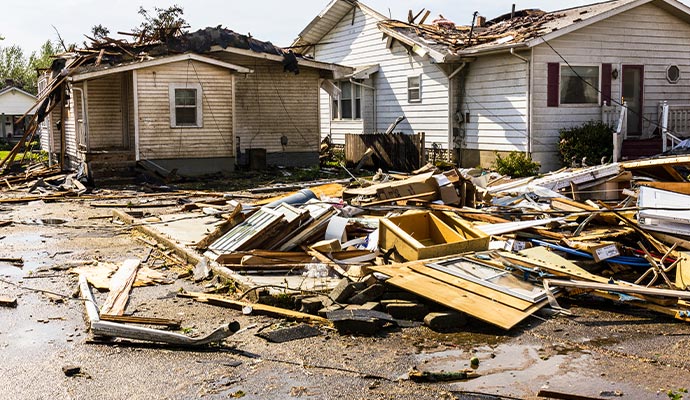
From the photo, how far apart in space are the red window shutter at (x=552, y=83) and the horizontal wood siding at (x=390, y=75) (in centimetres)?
395

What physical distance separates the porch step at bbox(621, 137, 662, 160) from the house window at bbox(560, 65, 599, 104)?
1697mm

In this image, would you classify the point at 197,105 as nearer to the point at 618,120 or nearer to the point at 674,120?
the point at 618,120

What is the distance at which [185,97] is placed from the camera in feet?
81.6

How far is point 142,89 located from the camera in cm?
2395

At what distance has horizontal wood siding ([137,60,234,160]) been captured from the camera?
2412 centimetres

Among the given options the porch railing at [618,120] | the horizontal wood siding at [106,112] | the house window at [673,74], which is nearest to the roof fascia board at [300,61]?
the horizontal wood siding at [106,112]

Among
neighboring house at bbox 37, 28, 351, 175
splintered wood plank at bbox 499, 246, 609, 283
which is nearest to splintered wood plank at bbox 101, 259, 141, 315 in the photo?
splintered wood plank at bbox 499, 246, 609, 283

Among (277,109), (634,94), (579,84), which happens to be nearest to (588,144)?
(579,84)

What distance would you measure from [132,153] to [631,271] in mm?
17798

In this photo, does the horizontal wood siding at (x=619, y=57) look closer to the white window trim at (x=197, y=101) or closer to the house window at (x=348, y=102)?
the house window at (x=348, y=102)

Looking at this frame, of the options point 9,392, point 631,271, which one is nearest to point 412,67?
point 631,271

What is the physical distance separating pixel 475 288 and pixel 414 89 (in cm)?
1967

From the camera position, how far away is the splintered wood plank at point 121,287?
27.6 feet

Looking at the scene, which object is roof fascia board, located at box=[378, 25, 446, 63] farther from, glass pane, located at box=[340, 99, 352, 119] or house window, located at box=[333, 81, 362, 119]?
glass pane, located at box=[340, 99, 352, 119]
